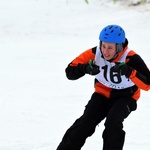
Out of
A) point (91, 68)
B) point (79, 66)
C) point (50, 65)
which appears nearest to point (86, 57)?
point (79, 66)

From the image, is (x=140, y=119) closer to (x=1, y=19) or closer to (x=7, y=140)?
(x=7, y=140)

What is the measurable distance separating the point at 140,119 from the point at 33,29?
6.67 m

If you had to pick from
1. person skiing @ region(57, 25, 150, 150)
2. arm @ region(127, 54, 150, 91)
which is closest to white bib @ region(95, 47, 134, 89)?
person skiing @ region(57, 25, 150, 150)

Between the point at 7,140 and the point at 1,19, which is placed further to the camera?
the point at 1,19

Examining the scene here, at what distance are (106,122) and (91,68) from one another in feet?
1.80

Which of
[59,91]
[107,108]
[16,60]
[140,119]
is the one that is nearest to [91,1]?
[16,60]

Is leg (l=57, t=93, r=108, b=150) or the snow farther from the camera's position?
the snow

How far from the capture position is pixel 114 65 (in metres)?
4.56

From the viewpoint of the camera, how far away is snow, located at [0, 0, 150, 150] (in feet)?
20.8

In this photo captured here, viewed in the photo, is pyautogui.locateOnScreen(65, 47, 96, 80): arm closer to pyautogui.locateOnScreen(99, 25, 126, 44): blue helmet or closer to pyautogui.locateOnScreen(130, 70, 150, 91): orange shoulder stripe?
pyautogui.locateOnScreen(99, 25, 126, 44): blue helmet

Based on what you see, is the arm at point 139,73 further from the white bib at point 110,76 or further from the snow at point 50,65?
the snow at point 50,65

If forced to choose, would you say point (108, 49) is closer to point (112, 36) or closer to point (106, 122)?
point (112, 36)

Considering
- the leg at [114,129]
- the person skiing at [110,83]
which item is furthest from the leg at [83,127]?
the leg at [114,129]

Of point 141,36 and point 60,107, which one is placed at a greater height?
point 60,107
